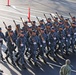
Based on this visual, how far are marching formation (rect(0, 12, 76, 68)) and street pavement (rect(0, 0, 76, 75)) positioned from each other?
35 centimetres

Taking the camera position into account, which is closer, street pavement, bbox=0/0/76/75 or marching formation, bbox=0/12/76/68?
street pavement, bbox=0/0/76/75

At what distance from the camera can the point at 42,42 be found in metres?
15.0

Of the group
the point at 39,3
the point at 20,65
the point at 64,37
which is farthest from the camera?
the point at 39,3

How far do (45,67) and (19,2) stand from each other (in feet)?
49.8

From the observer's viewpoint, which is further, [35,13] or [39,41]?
[35,13]

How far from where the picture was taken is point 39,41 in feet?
48.9

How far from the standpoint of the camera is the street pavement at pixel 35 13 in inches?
566

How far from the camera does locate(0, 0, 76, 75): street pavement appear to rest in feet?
47.1

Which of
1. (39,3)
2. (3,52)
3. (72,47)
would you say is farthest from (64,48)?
(39,3)

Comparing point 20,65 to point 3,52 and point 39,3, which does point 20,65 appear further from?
point 39,3

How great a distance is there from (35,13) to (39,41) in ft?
34.3

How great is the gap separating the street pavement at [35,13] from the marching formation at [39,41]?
0.35 m

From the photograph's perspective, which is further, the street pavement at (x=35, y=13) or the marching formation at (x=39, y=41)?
the marching formation at (x=39, y=41)

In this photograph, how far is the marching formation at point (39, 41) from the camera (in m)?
14.6
